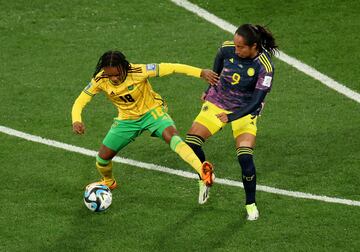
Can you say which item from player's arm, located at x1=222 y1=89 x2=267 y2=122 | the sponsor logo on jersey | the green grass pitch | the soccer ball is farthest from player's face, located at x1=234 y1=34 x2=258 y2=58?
the soccer ball

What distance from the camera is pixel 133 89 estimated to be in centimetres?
1355

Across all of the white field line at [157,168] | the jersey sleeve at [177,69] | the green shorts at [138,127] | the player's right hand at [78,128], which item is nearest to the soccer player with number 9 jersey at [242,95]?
the jersey sleeve at [177,69]

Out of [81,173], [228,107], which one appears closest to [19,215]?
[81,173]

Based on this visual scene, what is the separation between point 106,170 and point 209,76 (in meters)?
2.25

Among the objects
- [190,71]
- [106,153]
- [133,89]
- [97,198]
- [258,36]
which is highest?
[258,36]

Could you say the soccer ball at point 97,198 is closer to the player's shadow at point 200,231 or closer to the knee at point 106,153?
the knee at point 106,153

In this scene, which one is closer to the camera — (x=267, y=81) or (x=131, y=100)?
(x=267, y=81)

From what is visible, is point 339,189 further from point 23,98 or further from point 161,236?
point 23,98

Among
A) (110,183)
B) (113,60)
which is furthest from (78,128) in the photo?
(110,183)

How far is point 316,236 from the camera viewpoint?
12695 millimetres

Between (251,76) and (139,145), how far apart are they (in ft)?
11.5

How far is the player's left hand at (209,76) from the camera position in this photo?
522 inches

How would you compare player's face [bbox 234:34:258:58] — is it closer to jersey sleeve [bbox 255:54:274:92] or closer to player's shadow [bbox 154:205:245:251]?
jersey sleeve [bbox 255:54:274:92]

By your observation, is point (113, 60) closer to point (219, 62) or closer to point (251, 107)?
point (219, 62)
